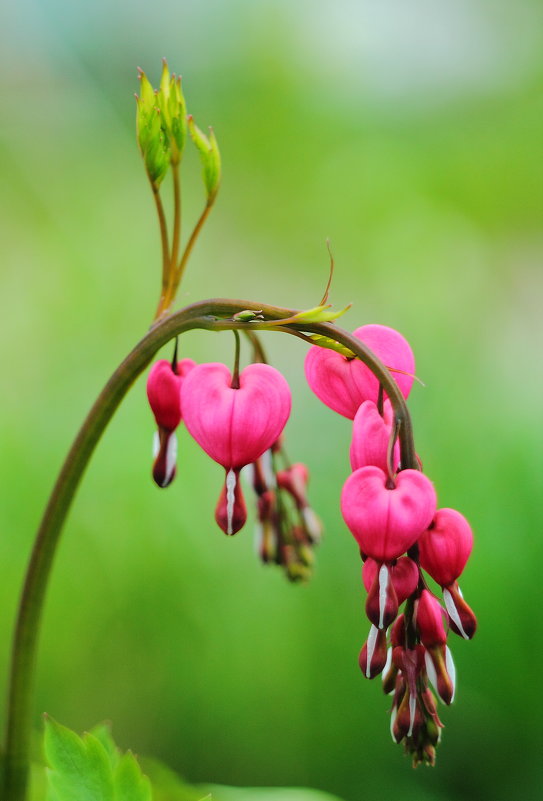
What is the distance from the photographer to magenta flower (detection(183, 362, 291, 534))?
59 centimetres

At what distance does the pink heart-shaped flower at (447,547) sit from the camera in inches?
22.1

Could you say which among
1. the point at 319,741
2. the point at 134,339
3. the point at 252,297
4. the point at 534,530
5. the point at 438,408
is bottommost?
the point at 319,741

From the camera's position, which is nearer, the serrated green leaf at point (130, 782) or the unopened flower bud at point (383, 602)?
the unopened flower bud at point (383, 602)

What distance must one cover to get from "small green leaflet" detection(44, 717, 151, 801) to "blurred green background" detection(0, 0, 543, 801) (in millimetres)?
845

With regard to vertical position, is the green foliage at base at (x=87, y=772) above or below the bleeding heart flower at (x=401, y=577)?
below

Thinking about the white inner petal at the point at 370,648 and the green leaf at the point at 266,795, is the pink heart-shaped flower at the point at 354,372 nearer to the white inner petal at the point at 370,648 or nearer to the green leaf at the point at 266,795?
the white inner petal at the point at 370,648

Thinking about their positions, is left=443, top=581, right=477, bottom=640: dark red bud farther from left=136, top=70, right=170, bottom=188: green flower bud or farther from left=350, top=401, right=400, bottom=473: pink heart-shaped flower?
left=136, top=70, right=170, bottom=188: green flower bud

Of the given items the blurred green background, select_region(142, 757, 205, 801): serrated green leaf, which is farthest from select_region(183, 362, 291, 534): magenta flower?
the blurred green background

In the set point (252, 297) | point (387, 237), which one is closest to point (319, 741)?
point (252, 297)

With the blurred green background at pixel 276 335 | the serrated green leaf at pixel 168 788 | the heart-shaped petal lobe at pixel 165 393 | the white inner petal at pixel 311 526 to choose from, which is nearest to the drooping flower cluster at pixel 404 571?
the heart-shaped petal lobe at pixel 165 393

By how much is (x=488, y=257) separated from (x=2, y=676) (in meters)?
2.16

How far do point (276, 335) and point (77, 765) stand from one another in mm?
1843

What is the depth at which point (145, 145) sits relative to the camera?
65 cm

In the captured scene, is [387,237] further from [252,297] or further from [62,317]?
[62,317]
